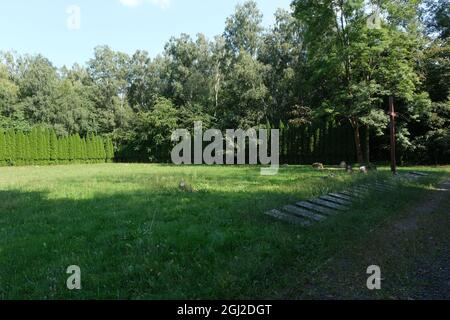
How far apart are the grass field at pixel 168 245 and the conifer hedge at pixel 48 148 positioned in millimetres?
29130

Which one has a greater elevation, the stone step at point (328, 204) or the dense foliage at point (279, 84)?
the dense foliage at point (279, 84)

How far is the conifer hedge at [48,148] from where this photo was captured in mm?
35125

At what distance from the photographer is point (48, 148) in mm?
37750

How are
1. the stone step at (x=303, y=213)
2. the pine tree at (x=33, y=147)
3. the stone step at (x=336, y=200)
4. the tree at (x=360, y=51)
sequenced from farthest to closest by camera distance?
the pine tree at (x=33, y=147) → the tree at (x=360, y=51) → the stone step at (x=336, y=200) → the stone step at (x=303, y=213)

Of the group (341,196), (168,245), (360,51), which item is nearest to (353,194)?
(341,196)

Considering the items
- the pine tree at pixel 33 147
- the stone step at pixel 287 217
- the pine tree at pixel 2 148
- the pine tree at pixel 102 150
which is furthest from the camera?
the pine tree at pixel 102 150

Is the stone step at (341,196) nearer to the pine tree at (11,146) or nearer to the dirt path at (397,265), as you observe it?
the dirt path at (397,265)

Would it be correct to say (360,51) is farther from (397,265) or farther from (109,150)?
(109,150)

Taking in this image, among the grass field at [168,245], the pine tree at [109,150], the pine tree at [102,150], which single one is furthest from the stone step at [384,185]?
the pine tree at [109,150]

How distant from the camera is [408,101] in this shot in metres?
25.2

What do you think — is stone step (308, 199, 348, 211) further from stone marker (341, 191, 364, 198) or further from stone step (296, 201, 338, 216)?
stone marker (341, 191, 364, 198)

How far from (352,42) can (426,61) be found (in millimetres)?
8831

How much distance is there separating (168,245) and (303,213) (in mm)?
3138
